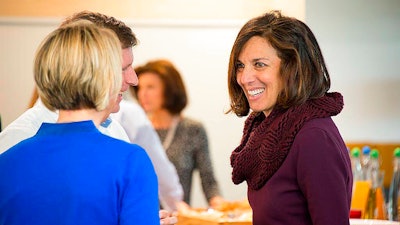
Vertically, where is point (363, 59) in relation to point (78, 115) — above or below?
below

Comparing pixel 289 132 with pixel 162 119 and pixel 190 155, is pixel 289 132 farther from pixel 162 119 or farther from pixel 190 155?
pixel 162 119

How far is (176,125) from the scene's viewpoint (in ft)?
13.6

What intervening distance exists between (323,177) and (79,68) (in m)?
0.73

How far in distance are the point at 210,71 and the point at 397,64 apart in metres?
1.10

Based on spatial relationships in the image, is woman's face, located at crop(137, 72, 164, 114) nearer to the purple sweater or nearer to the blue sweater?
the purple sweater

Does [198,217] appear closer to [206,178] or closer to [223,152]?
[206,178]

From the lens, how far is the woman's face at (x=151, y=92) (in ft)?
13.8

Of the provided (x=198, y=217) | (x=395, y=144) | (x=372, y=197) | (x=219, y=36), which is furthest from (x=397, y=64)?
(x=198, y=217)

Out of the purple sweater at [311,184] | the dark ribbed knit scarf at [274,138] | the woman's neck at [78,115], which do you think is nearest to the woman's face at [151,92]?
the dark ribbed knit scarf at [274,138]

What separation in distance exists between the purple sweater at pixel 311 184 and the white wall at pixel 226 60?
→ 2773 mm

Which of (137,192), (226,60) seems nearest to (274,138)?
(137,192)

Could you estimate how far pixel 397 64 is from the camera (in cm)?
473

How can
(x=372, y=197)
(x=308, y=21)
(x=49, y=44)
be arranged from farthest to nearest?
(x=308, y=21) < (x=372, y=197) < (x=49, y=44)

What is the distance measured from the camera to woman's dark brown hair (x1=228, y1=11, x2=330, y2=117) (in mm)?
2023
